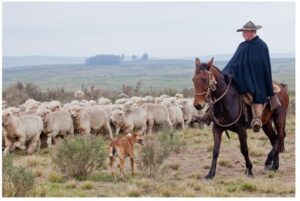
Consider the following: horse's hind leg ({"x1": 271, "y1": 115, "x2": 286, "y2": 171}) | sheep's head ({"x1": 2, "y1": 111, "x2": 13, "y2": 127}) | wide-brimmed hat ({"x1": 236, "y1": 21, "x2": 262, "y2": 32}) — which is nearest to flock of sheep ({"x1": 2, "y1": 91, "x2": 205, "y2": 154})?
sheep's head ({"x1": 2, "y1": 111, "x2": 13, "y2": 127})

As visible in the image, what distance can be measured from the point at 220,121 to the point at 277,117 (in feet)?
5.84

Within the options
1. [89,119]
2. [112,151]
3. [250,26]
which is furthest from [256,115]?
[89,119]

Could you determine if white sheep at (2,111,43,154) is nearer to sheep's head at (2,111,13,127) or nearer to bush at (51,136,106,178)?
sheep's head at (2,111,13,127)

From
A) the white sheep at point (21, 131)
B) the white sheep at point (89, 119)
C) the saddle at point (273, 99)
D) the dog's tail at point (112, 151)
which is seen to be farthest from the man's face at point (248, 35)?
the white sheep at point (89, 119)

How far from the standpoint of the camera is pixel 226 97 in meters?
11.3

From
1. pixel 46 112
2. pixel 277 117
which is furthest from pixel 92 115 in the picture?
pixel 277 117

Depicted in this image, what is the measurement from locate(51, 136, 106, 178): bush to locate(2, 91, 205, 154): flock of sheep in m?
2.76

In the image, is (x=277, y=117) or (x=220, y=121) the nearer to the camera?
(x=220, y=121)

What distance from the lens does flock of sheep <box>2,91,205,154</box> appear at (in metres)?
15.2

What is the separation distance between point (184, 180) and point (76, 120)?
6.78 metres

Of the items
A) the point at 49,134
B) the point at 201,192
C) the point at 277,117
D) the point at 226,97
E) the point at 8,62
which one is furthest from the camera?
the point at 8,62

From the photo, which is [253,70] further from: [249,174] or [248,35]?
[249,174]

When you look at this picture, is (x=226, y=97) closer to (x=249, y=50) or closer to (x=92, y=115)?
(x=249, y=50)

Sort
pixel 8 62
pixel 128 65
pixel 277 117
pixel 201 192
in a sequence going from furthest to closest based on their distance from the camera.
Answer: pixel 128 65, pixel 8 62, pixel 277 117, pixel 201 192
